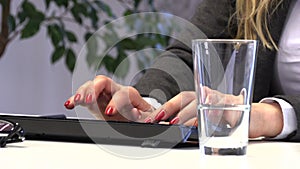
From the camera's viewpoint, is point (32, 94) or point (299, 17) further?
point (32, 94)

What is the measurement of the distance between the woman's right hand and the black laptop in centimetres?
7

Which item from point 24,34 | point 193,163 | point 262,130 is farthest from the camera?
point 24,34

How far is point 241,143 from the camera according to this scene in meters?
0.80

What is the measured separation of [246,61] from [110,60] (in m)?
1.84

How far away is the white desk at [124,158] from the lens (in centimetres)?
72

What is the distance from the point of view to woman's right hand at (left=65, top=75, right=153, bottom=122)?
3.20 ft

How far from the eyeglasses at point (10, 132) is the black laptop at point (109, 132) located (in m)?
0.05

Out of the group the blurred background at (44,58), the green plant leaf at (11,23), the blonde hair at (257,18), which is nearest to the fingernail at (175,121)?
the blonde hair at (257,18)

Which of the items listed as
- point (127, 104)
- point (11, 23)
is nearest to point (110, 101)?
point (127, 104)

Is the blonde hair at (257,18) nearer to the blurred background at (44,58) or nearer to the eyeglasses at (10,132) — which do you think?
the eyeglasses at (10,132)

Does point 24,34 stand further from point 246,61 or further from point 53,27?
point 246,61

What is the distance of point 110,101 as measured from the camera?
3.24 feet

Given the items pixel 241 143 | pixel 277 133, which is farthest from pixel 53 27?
pixel 241 143

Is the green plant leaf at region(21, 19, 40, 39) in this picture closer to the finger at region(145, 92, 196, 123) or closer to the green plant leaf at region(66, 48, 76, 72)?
the green plant leaf at region(66, 48, 76, 72)
